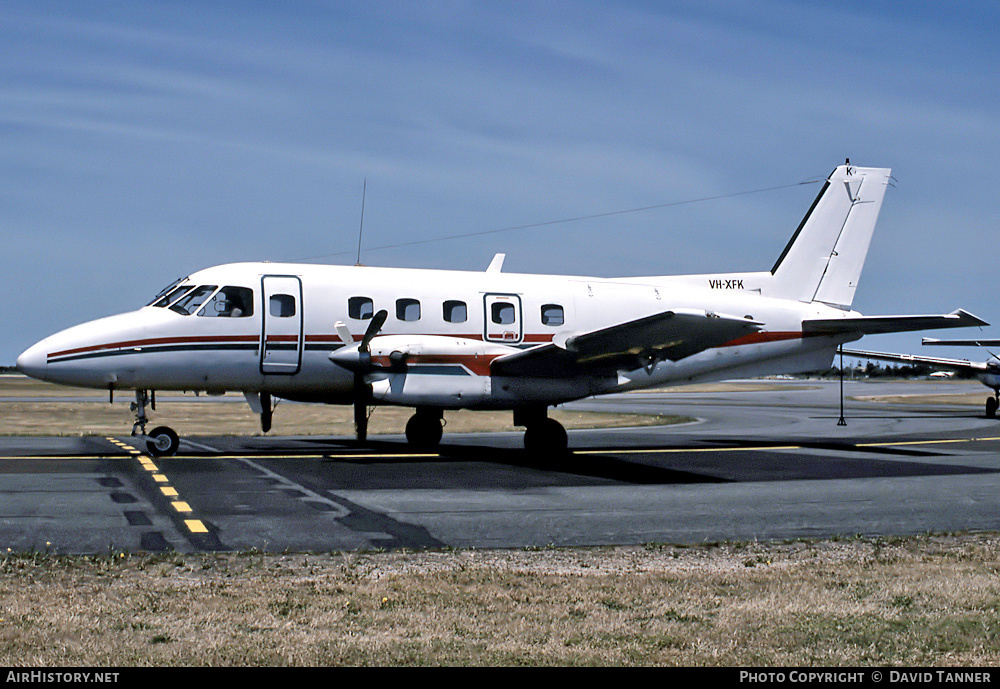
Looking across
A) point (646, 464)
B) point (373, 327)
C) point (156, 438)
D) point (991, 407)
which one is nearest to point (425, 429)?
point (373, 327)

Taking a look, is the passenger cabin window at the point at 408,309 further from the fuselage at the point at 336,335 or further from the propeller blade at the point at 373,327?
the propeller blade at the point at 373,327

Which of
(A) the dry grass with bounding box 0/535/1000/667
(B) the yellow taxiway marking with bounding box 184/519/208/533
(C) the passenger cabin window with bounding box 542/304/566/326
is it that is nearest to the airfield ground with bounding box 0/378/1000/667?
(A) the dry grass with bounding box 0/535/1000/667

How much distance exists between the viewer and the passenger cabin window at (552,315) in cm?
2177

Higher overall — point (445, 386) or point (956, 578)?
point (445, 386)

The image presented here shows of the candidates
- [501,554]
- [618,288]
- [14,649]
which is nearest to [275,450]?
[618,288]

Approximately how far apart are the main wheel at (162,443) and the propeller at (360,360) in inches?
150

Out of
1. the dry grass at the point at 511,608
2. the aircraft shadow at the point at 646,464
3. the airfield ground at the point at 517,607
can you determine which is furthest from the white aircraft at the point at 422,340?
the dry grass at the point at 511,608

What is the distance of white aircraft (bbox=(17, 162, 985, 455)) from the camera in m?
18.8

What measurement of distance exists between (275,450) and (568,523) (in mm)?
11807
